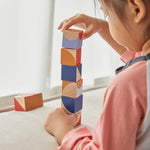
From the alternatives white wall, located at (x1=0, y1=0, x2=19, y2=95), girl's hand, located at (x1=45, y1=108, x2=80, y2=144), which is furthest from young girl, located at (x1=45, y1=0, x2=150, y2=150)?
white wall, located at (x1=0, y1=0, x2=19, y2=95)

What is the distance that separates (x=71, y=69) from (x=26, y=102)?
0.83 feet

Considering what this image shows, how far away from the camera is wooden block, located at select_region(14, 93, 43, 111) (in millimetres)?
974

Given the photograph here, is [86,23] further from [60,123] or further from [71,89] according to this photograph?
[60,123]

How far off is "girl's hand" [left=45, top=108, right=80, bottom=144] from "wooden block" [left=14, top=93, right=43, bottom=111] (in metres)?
0.16

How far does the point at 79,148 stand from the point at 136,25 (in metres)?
0.30

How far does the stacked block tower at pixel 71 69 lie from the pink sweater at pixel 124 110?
0.86 feet

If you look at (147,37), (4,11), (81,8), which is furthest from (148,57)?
(81,8)

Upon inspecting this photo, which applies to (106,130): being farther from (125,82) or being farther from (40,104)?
(40,104)

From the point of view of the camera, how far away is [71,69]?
0.81 m

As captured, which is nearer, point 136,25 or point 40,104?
point 136,25

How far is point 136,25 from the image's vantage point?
56cm

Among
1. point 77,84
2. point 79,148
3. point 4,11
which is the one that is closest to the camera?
point 79,148

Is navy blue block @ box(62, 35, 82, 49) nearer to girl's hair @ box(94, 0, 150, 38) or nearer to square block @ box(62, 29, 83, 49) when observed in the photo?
square block @ box(62, 29, 83, 49)

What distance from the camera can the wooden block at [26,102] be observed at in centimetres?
97
